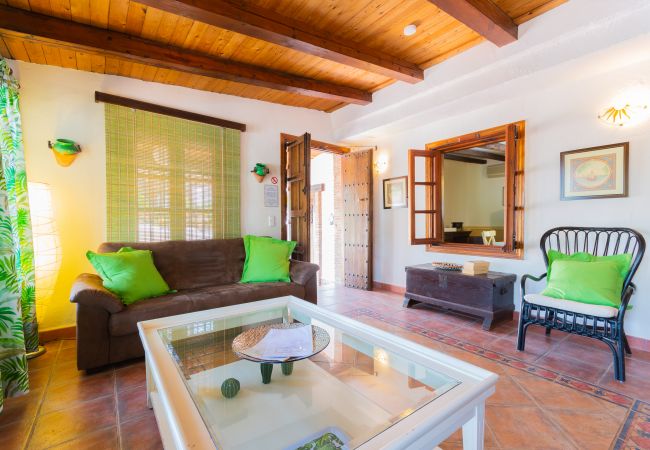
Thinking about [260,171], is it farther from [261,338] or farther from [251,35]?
[261,338]

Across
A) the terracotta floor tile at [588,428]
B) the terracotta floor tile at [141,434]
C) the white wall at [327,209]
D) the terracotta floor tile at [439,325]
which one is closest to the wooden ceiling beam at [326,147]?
the white wall at [327,209]

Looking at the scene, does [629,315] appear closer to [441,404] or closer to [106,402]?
[441,404]

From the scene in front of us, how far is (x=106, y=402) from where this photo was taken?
1.76 metres

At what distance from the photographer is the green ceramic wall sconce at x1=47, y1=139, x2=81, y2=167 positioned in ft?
8.77

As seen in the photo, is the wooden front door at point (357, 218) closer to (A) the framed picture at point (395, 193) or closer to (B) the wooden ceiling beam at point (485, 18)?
(A) the framed picture at point (395, 193)

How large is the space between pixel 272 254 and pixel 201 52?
6.70 feet

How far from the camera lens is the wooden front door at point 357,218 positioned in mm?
4598

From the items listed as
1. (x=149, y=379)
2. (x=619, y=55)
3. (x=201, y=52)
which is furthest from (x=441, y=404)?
(x=201, y=52)

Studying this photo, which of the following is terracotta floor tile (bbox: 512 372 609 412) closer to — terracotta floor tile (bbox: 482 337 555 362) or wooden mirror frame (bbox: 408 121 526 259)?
terracotta floor tile (bbox: 482 337 555 362)

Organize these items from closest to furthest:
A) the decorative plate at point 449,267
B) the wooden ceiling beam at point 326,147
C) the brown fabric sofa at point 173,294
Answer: the brown fabric sofa at point 173,294 < the decorative plate at point 449,267 < the wooden ceiling beam at point 326,147

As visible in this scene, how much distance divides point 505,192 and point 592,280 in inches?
42.1

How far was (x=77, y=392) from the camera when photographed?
186 centimetres

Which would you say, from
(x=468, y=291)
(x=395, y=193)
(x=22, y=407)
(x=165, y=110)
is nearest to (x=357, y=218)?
(x=395, y=193)

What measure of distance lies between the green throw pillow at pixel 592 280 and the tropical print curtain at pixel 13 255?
11.7ft
